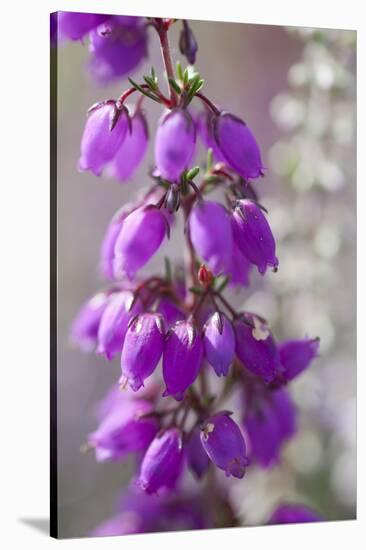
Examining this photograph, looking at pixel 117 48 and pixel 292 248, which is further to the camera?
pixel 292 248

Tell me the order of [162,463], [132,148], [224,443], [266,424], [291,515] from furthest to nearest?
[291,515] < [266,424] < [132,148] < [162,463] < [224,443]

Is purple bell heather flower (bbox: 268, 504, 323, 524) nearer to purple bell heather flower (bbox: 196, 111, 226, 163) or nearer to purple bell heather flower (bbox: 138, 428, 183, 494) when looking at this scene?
purple bell heather flower (bbox: 138, 428, 183, 494)

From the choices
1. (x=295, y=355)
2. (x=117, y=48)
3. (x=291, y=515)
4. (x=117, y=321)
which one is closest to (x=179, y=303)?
(x=117, y=321)

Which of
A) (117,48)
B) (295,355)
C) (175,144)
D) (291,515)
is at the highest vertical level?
(117,48)

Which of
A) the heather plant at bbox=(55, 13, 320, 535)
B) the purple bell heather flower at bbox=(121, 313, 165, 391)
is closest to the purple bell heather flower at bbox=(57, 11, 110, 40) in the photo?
the heather plant at bbox=(55, 13, 320, 535)

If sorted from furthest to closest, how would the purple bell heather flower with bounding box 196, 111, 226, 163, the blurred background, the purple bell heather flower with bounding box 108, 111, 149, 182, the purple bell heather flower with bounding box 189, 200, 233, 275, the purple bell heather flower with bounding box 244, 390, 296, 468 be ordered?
the blurred background → the purple bell heather flower with bounding box 244, 390, 296, 468 → the purple bell heather flower with bounding box 108, 111, 149, 182 → the purple bell heather flower with bounding box 196, 111, 226, 163 → the purple bell heather flower with bounding box 189, 200, 233, 275

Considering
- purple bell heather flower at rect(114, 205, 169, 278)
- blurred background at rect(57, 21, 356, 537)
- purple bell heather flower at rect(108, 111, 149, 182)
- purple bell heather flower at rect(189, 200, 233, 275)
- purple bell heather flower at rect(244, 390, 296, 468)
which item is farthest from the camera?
blurred background at rect(57, 21, 356, 537)

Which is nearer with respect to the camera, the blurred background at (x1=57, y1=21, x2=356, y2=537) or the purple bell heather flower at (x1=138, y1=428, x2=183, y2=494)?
the purple bell heather flower at (x1=138, y1=428, x2=183, y2=494)

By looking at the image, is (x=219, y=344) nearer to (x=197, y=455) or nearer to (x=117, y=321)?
(x=117, y=321)
